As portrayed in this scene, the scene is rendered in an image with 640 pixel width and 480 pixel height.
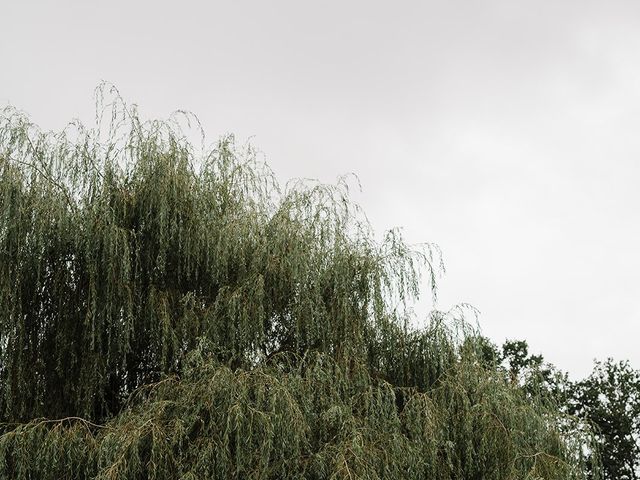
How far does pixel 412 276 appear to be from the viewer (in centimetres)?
883

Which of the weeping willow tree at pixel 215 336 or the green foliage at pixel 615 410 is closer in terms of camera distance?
the weeping willow tree at pixel 215 336

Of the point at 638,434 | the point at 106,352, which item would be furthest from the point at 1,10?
the point at 638,434

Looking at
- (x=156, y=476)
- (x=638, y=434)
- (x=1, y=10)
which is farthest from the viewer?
(x=638, y=434)

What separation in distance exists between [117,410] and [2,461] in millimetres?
1529

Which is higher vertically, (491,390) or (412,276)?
(412,276)

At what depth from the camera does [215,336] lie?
7.70m

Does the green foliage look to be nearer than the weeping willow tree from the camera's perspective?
No

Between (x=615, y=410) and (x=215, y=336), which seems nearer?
(x=215, y=336)

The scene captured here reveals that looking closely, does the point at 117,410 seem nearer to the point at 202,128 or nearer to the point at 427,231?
the point at 202,128

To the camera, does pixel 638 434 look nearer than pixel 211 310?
No

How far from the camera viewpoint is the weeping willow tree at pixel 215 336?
653cm

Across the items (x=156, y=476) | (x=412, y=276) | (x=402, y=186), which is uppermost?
(x=402, y=186)

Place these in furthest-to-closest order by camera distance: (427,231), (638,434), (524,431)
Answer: (638,434) < (427,231) < (524,431)

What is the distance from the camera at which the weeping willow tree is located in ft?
21.4
